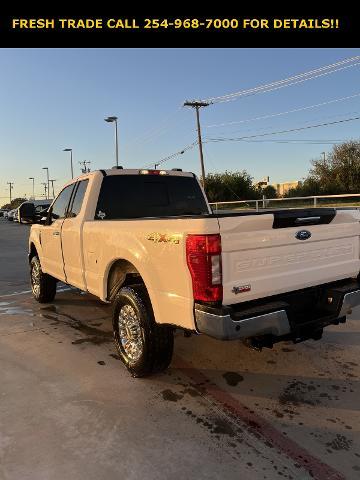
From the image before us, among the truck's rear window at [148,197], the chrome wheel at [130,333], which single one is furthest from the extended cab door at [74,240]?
the chrome wheel at [130,333]

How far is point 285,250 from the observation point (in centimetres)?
345

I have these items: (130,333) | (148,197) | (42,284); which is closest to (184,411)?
(130,333)

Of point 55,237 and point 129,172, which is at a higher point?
point 129,172

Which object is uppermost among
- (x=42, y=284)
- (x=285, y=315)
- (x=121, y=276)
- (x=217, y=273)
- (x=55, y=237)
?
(x=55, y=237)

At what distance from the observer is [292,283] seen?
3529mm

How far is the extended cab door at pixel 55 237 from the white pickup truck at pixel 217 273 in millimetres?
782

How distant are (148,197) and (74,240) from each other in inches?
42.5

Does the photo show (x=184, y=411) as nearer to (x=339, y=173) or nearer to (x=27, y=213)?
(x=27, y=213)

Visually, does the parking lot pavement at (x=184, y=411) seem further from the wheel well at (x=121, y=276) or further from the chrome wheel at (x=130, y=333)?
the wheel well at (x=121, y=276)

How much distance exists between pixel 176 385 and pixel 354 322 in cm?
287

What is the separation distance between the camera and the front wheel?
3781mm

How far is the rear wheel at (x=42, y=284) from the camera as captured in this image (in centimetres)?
696

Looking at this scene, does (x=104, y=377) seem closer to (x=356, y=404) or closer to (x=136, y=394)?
(x=136, y=394)
